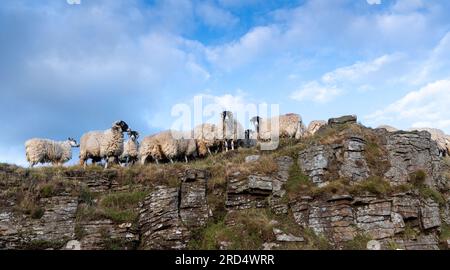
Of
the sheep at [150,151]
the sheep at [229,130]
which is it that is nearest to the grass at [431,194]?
the sheep at [229,130]

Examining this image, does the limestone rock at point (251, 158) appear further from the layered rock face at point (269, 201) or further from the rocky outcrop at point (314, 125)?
the rocky outcrop at point (314, 125)

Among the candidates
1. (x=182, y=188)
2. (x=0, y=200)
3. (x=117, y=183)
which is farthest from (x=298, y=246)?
(x=0, y=200)

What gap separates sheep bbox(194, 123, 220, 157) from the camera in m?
29.5

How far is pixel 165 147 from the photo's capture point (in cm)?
2767

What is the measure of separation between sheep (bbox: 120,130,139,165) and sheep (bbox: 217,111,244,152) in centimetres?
543

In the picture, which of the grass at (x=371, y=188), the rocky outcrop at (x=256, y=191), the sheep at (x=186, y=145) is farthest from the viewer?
the sheep at (x=186, y=145)

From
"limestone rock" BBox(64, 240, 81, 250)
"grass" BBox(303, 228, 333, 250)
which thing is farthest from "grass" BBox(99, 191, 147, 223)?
"grass" BBox(303, 228, 333, 250)

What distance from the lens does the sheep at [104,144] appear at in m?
26.0

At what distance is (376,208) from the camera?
19.5 metres

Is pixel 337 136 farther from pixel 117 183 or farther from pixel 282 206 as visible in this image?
pixel 117 183

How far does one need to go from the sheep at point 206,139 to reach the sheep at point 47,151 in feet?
27.1

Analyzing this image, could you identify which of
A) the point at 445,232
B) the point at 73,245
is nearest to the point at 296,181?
the point at 445,232
